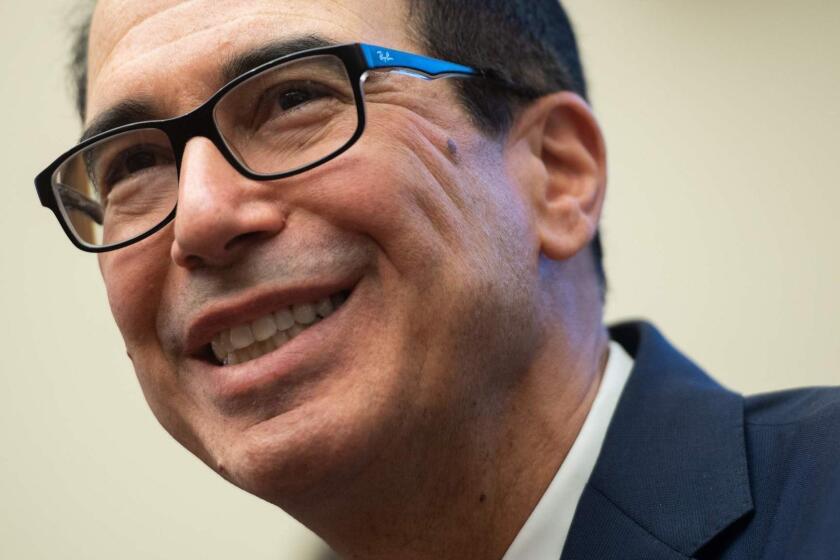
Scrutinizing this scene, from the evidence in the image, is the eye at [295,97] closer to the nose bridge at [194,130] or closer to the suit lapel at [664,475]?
the nose bridge at [194,130]

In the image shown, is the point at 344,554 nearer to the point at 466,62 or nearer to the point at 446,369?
the point at 446,369

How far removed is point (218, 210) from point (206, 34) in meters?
0.29

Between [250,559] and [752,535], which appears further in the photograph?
[250,559]

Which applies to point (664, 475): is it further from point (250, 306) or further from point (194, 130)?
point (194, 130)

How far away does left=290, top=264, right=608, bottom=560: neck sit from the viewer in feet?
4.00

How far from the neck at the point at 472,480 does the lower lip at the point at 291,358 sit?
171 mm

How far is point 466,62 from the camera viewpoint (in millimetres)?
1345

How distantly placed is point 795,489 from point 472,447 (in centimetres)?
45

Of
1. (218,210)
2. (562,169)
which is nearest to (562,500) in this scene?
(562,169)

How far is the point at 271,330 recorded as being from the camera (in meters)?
1.20

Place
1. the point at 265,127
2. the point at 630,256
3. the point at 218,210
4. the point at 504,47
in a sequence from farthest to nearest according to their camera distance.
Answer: the point at 630,256
the point at 504,47
the point at 265,127
the point at 218,210

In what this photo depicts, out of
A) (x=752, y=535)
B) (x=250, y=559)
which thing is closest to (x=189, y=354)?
(x=752, y=535)

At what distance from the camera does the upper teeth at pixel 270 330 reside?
118 centimetres

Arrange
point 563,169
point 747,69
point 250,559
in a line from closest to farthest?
1. point 563,169
2. point 747,69
3. point 250,559
